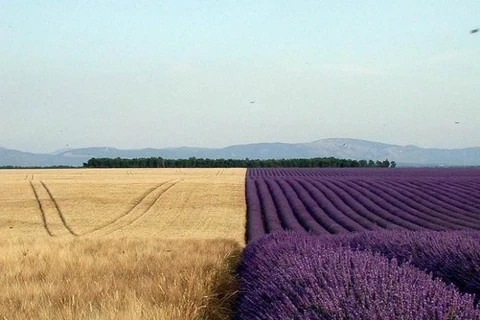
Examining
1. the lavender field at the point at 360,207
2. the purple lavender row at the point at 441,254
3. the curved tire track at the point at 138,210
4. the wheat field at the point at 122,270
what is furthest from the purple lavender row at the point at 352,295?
the curved tire track at the point at 138,210

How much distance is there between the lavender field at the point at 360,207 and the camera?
18828mm

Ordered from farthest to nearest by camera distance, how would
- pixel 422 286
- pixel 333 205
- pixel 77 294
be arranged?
1. pixel 333 205
2. pixel 77 294
3. pixel 422 286

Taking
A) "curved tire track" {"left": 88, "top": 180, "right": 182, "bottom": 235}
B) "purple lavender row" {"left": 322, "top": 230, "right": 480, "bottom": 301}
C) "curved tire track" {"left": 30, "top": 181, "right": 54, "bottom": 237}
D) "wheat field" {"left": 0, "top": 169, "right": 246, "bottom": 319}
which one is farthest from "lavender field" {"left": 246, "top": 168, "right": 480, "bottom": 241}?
"curved tire track" {"left": 30, "top": 181, "right": 54, "bottom": 237}

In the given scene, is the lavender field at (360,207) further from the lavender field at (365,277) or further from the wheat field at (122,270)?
the wheat field at (122,270)

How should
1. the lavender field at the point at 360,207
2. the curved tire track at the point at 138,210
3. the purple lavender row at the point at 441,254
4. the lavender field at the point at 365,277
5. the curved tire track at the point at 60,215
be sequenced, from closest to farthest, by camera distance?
the lavender field at the point at 365,277
the purple lavender row at the point at 441,254
the lavender field at the point at 360,207
the curved tire track at the point at 60,215
the curved tire track at the point at 138,210

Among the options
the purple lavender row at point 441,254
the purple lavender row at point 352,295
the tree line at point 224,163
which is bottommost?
the purple lavender row at point 441,254

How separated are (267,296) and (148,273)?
412 cm

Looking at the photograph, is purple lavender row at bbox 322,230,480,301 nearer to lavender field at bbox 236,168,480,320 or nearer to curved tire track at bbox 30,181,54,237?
lavender field at bbox 236,168,480,320

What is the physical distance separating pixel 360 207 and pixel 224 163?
2485 inches

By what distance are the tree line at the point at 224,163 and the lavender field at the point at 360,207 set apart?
4948 centimetres

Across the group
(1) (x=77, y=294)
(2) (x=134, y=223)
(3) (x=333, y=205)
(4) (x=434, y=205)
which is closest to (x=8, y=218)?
(2) (x=134, y=223)

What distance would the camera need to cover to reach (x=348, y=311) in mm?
3393

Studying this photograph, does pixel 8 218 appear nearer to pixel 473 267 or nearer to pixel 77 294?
pixel 77 294

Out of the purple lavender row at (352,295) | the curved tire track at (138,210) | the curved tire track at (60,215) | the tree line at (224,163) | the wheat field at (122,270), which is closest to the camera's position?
the purple lavender row at (352,295)
